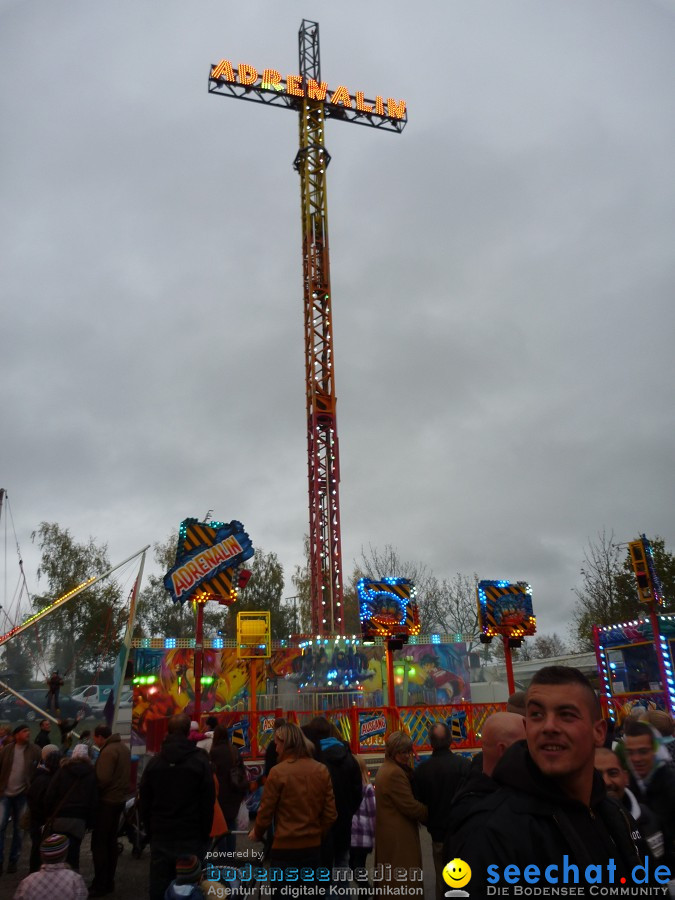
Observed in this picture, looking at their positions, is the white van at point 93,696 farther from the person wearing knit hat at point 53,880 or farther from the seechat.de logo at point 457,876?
the seechat.de logo at point 457,876

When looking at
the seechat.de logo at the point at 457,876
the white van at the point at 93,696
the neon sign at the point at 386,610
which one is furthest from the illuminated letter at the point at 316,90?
the seechat.de logo at the point at 457,876

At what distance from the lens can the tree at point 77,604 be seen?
38531mm

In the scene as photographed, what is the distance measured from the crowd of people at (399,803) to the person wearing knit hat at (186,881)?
12 millimetres

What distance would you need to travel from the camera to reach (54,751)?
292 inches

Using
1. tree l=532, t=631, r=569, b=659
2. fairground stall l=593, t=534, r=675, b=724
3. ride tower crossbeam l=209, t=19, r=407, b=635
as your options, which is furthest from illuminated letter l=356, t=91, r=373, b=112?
tree l=532, t=631, r=569, b=659

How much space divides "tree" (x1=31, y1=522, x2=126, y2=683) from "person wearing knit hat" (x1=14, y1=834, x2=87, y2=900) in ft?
117

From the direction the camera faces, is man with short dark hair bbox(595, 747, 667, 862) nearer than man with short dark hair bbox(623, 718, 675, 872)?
Yes

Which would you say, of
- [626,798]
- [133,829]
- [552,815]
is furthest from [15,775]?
[552,815]

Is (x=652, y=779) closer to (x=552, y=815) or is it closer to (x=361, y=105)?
(x=552, y=815)

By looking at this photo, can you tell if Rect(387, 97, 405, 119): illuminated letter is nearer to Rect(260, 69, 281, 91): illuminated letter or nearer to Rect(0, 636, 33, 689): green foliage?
Rect(260, 69, 281, 91): illuminated letter

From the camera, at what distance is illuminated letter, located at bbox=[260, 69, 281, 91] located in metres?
31.1

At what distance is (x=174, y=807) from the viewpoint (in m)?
5.01

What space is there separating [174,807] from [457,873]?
3733mm

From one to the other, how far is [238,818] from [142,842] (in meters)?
1.58
